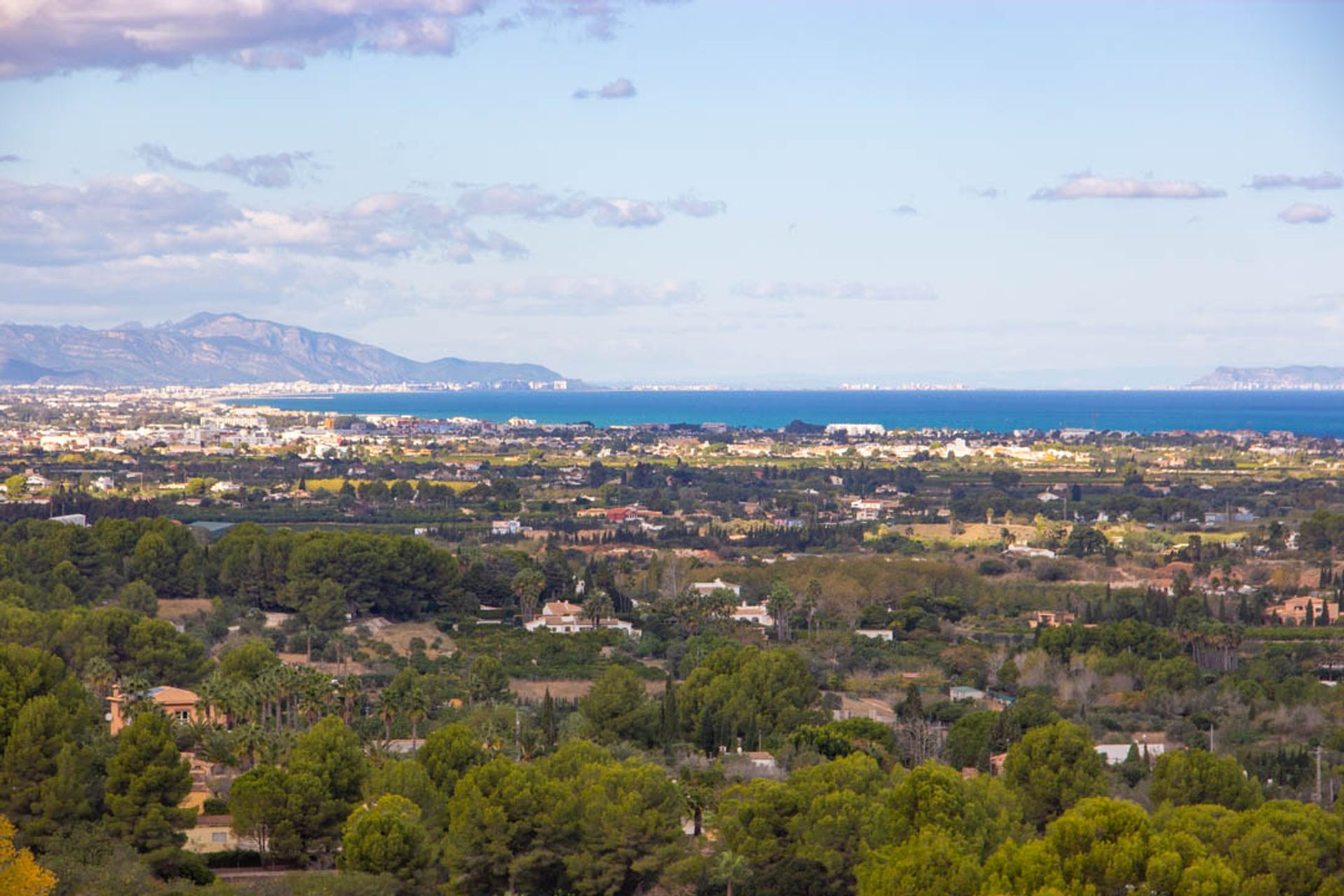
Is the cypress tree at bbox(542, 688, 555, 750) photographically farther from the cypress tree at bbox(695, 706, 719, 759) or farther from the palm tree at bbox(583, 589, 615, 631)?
the palm tree at bbox(583, 589, 615, 631)

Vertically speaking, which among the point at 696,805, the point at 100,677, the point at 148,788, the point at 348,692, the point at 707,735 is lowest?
the point at 707,735

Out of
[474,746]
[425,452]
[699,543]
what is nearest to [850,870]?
[474,746]

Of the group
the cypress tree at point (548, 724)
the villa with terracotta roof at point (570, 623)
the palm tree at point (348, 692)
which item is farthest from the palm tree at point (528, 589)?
the cypress tree at point (548, 724)

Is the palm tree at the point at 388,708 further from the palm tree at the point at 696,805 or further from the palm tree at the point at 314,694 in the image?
the palm tree at the point at 696,805

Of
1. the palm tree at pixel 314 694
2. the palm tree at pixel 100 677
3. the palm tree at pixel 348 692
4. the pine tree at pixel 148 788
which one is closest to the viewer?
the pine tree at pixel 148 788

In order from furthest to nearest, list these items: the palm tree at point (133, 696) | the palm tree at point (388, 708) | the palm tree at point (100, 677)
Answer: the palm tree at point (100, 677) < the palm tree at point (388, 708) < the palm tree at point (133, 696)

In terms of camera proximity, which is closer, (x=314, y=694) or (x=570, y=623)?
(x=314, y=694)

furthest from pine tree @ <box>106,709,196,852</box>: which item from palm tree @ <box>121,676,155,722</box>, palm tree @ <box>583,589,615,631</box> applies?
palm tree @ <box>583,589,615,631</box>

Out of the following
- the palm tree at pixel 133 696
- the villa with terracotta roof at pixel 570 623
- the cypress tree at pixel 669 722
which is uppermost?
the palm tree at pixel 133 696

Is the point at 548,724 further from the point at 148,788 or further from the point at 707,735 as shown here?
the point at 148,788

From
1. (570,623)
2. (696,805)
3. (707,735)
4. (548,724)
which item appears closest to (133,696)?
(548,724)

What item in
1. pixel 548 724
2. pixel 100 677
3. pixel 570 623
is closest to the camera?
pixel 548 724

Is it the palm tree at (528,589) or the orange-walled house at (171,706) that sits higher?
the palm tree at (528,589)
